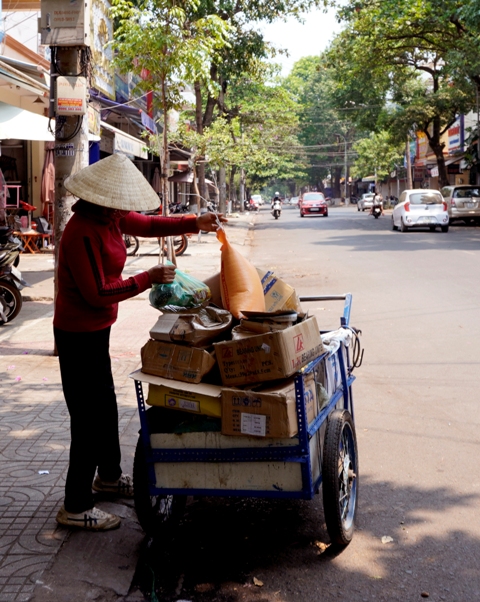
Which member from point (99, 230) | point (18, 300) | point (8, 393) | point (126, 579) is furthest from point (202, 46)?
point (126, 579)

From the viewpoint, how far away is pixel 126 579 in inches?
136

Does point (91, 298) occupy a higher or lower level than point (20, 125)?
lower

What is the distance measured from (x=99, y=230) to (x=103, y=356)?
0.64 meters

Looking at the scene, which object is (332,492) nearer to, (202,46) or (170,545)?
(170,545)

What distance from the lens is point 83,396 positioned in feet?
12.7

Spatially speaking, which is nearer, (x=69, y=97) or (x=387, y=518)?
(x=387, y=518)

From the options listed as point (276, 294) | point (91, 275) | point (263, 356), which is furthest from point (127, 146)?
point (263, 356)

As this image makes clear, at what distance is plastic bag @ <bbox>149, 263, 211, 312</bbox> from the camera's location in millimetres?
3670

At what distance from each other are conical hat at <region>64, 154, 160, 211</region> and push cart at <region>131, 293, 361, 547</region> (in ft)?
2.64

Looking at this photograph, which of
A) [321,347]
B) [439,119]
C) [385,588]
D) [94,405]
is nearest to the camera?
[385,588]

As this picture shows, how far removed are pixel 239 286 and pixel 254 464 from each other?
35.5 inches

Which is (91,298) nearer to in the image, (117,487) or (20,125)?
(117,487)

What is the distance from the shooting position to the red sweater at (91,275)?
143 inches

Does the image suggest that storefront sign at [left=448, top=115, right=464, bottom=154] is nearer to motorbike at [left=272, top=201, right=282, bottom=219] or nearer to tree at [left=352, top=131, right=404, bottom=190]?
motorbike at [left=272, top=201, right=282, bottom=219]
